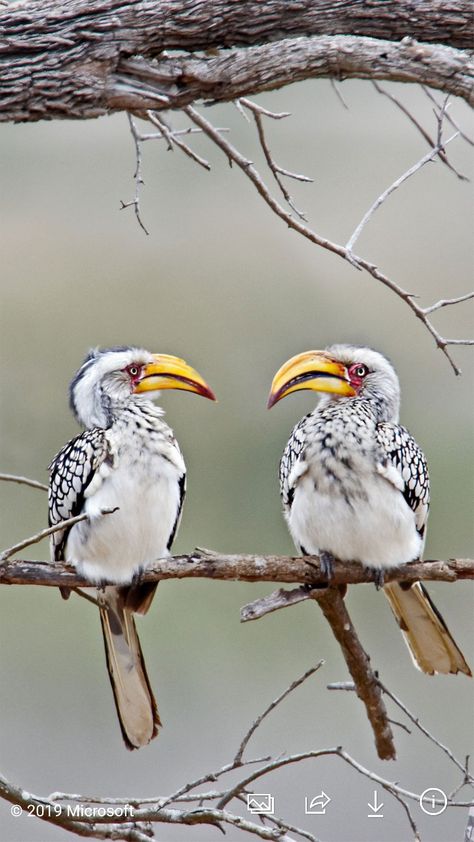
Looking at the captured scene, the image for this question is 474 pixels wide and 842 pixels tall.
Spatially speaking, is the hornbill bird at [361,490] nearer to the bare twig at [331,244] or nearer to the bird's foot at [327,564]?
the bird's foot at [327,564]

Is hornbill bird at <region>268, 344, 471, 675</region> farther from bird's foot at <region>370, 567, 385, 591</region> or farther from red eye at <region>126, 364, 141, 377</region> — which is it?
red eye at <region>126, 364, 141, 377</region>

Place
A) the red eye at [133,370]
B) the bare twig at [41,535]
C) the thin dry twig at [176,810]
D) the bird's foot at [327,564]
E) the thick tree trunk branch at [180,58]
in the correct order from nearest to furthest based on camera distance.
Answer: the bare twig at [41,535], the thin dry twig at [176,810], the thick tree trunk branch at [180,58], the bird's foot at [327,564], the red eye at [133,370]

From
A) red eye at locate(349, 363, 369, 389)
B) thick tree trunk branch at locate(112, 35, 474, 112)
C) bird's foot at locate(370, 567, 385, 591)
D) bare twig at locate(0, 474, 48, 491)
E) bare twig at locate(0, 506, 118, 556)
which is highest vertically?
thick tree trunk branch at locate(112, 35, 474, 112)

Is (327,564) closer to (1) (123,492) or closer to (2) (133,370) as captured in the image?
(1) (123,492)

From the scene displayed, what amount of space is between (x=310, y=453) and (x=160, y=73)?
96cm

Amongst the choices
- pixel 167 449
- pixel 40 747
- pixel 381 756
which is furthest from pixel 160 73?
pixel 40 747

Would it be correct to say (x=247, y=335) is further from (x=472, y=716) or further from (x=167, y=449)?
(x=167, y=449)

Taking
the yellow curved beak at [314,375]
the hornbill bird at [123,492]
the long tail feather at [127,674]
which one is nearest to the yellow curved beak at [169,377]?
the hornbill bird at [123,492]

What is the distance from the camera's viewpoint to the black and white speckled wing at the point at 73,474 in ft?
8.52

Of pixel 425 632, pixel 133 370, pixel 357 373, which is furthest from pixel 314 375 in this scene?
pixel 425 632

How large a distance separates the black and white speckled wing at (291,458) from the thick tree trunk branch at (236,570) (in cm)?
24

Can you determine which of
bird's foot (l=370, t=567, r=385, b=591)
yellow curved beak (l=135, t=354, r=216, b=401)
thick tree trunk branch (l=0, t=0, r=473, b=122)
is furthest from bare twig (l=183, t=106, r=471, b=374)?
bird's foot (l=370, t=567, r=385, b=591)

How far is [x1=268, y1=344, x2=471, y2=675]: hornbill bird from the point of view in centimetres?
260

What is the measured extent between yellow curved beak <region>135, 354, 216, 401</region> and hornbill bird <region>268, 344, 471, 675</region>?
0.19 metres
